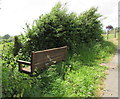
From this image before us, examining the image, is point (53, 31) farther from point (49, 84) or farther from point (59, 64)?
point (49, 84)

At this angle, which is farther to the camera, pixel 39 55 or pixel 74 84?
pixel 39 55

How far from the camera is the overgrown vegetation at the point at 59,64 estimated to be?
3013 mm

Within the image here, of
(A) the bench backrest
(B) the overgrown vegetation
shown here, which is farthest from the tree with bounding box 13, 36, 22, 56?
(A) the bench backrest

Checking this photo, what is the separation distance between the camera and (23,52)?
21.9ft

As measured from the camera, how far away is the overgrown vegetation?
9.89 feet

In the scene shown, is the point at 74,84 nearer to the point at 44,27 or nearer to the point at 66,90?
the point at 66,90

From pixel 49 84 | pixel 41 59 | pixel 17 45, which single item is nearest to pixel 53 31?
pixel 17 45

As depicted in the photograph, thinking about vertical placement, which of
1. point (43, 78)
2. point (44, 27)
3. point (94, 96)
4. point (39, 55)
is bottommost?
point (94, 96)

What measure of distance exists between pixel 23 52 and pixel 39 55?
2.93 m

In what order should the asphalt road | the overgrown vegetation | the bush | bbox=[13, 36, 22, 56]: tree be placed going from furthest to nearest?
1. bbox=[13, 36, 22, 56]: tree
2. the bush
3. the asphalt road
4. the overgrown vegetation

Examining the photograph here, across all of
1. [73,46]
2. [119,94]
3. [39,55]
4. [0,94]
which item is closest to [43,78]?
[39,55]

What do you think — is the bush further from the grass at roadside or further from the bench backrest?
the grass at roadside

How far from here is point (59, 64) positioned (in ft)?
17.0

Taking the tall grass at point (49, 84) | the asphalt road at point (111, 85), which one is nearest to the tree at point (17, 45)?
the tall grass at point (49, 84)
